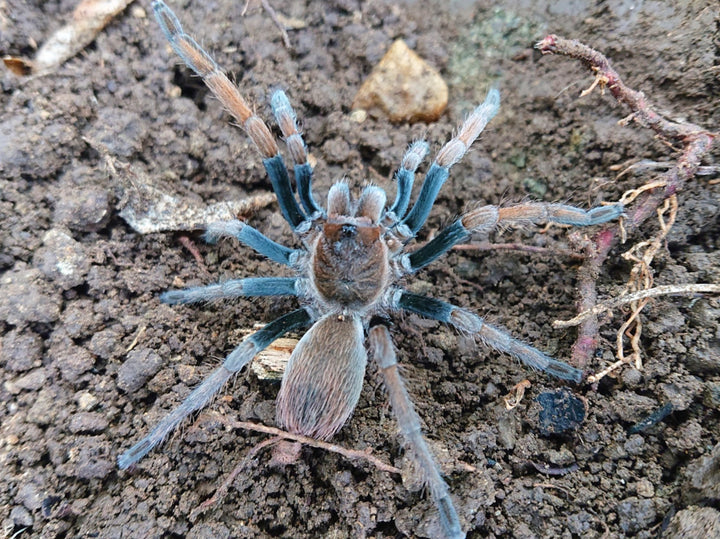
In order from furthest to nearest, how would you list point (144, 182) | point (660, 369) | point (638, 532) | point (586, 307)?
1. point (144, 182)
2. point (586, 307)
3. point (660, 369)
4. point (638, 532)

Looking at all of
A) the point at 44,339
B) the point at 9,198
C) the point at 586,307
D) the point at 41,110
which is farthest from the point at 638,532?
the point at 41,110

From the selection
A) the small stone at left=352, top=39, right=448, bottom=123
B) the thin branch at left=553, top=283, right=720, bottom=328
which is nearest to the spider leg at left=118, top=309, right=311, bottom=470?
the thin branch at left=553, top=283, right=720, bottom=328

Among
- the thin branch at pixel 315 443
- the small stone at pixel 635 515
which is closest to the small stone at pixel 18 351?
the thin branch at pixel 315 443

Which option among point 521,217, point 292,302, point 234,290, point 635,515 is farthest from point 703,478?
point 234,290

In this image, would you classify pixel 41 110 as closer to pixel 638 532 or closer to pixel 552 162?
pixel 552 162

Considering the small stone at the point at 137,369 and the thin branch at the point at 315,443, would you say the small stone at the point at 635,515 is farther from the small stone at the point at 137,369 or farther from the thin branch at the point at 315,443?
the small stone at the point at 137,369

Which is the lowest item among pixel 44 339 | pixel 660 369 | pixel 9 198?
pixel 660 369
